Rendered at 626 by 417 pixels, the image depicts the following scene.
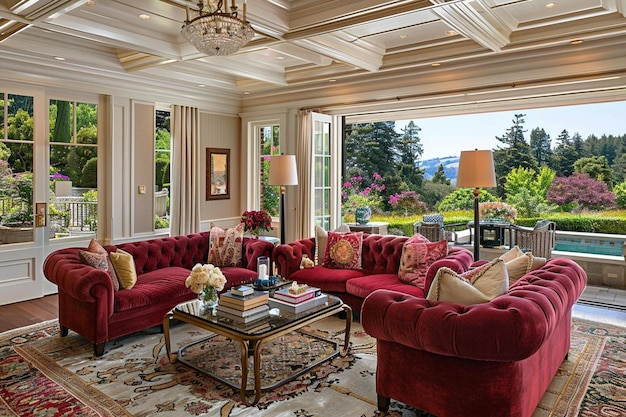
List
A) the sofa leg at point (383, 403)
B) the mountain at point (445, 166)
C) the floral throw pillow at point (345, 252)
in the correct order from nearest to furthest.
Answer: the sofa leg at point (383, 403) → the floral throw pillow at point (345, 252) → the mountain at point (445, 166)

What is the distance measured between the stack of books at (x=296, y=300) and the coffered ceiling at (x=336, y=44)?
2.27 m

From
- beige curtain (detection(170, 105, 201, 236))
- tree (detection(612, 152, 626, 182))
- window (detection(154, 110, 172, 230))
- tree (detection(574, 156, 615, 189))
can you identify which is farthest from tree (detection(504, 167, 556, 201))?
window (detection(154, 110, 172, 230))

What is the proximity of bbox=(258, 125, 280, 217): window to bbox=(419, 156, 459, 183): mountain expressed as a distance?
12.0 feet

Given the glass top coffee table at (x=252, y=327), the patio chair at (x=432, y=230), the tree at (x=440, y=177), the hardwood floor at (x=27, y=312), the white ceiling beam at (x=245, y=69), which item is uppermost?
the white ceiling beam at (x=245, y=69)

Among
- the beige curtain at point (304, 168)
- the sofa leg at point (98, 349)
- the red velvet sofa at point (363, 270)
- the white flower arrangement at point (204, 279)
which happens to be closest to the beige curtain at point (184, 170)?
the beige curtain at point (304, 168)

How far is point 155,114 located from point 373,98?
3.08m

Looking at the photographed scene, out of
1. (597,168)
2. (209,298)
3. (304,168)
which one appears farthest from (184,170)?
(597,168)

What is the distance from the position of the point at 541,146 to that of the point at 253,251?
6174 millimetres

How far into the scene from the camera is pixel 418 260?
14.3 ft

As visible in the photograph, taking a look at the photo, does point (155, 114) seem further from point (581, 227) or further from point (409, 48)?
point (581, 227)

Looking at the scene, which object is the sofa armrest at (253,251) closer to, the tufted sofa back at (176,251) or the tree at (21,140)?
the tufted sofa back at (176,251)

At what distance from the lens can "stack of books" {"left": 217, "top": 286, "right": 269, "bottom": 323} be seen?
3223mm

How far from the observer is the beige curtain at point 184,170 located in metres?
6.72

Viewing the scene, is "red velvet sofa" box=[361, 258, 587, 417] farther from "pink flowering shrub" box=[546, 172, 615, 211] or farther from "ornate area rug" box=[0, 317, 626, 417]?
"pink flowering shrub" box=[546, 172, 615, 211]
